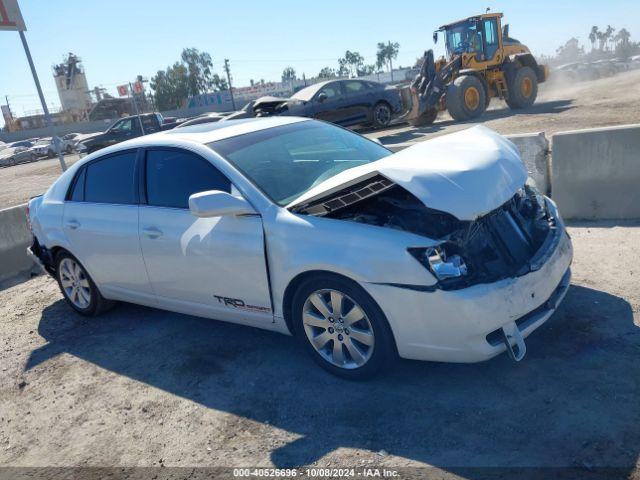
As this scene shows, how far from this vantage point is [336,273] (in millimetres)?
3301

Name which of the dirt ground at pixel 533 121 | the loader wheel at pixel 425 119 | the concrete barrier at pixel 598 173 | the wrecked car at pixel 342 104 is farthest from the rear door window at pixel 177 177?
the loader wheel at pixel 425 119

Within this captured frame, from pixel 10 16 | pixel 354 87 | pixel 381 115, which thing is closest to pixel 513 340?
pixel 10 16

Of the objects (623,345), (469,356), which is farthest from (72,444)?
(623,345)

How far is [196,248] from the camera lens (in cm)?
396

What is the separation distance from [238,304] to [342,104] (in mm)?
14399

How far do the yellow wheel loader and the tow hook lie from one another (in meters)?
15.6

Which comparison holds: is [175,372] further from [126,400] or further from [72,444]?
[72,444]

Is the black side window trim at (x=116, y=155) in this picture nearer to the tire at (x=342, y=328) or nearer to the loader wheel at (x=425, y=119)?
the tire at (x=342, y=328)

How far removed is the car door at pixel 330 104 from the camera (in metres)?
16.9

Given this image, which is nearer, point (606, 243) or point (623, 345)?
point (623, 345)

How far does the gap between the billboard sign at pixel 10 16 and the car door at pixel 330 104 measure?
8890 mm

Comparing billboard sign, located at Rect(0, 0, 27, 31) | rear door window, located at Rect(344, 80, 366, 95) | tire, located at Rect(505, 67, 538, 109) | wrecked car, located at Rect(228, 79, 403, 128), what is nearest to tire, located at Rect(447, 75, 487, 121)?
tire, located at Rect(505, 67, 538, 109)

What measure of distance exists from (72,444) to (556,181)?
5.32 m

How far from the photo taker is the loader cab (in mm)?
18188
